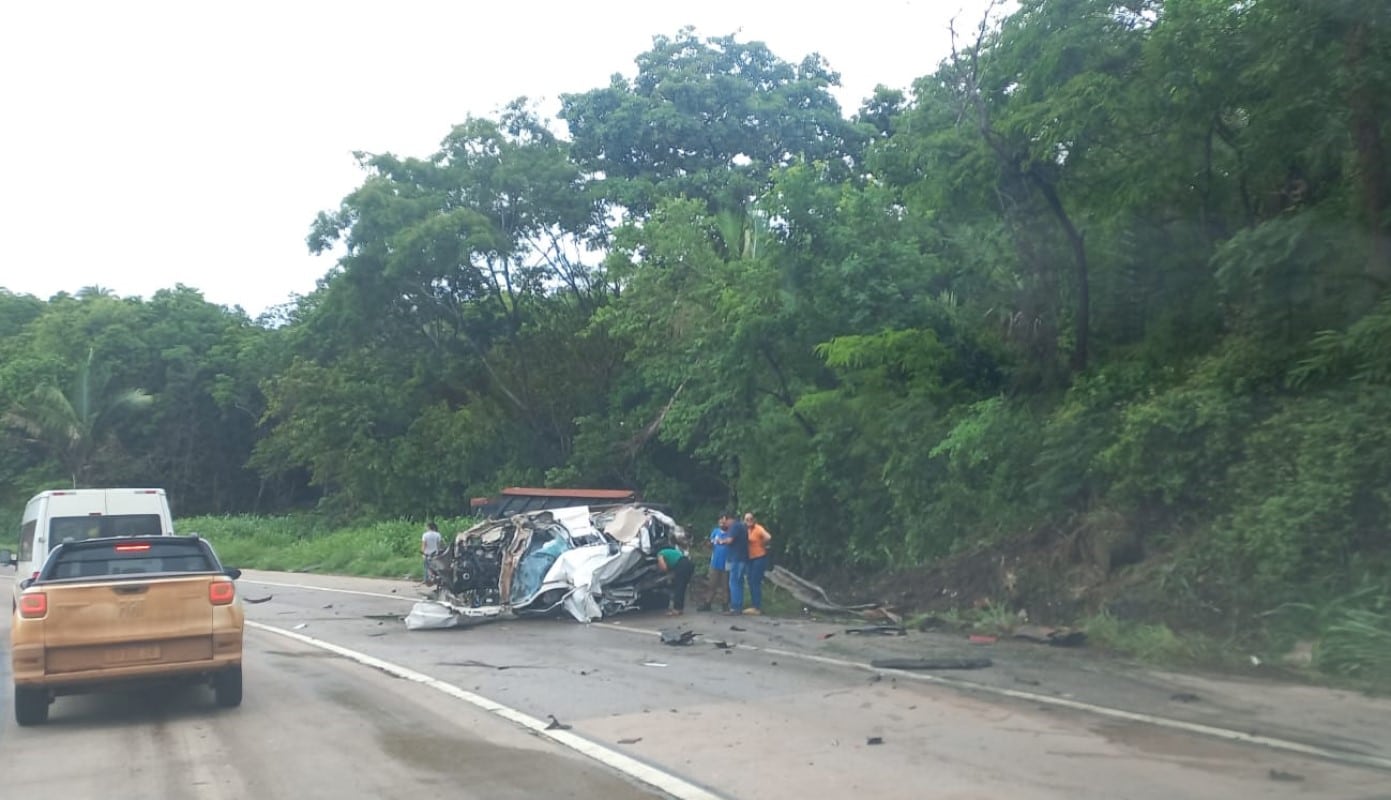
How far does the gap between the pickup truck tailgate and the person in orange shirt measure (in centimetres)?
996

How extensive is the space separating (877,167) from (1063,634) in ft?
27.6

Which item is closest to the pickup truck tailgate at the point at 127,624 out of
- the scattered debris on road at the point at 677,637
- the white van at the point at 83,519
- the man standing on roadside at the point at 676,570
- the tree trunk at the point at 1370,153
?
the scattered debris on road at the point at 677,637

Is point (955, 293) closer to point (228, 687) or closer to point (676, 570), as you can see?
point (676, 570)

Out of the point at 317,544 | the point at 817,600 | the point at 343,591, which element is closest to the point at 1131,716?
the point at 817,600

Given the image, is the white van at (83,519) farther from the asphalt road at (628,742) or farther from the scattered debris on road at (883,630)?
the scattered debris on road at (883,630)

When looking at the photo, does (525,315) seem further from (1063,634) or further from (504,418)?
(1063,634)

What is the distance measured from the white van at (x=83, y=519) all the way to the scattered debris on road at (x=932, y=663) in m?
10.3

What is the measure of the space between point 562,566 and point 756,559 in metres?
3.12

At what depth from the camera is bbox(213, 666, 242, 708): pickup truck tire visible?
436 inches

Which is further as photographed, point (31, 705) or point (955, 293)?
point (955, 293)

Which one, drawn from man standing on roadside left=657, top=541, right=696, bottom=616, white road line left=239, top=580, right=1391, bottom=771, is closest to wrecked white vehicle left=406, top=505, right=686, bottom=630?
man standing on roadside left=657, top=541, right=696, bottom=616

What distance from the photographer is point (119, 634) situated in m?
10.5

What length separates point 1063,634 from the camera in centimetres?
1388

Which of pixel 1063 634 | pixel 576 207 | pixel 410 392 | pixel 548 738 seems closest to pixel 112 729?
pixel 548 738
